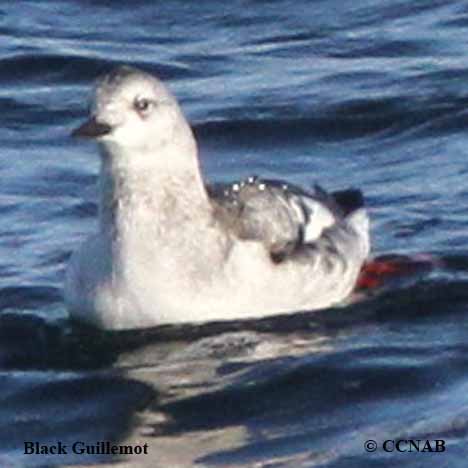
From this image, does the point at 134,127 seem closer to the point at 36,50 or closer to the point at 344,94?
the point at 344,94

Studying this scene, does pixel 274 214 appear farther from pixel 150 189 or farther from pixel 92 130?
pixel 92 130

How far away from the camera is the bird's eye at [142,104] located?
47.7ft

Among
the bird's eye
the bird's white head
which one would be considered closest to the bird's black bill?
the bird's white head

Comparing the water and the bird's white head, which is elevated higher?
the bird's white head

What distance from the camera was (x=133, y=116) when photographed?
14.5 m

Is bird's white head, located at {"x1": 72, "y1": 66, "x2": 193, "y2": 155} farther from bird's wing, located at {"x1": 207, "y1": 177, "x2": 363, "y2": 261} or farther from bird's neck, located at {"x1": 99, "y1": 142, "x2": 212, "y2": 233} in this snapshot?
bird's wing, located at {"x1": 207, "y1": 177, "x2": 363, "y2": 261}

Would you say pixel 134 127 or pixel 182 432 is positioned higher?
pixel 134 127

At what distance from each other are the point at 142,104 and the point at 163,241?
2.62 feet

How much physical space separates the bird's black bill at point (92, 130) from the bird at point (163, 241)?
0.04 ft

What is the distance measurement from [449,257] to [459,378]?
2.12 metres

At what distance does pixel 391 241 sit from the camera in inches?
663

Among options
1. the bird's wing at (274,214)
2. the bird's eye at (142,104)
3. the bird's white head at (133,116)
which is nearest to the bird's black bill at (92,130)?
the bird's white head at (133,116)

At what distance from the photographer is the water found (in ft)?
45.2

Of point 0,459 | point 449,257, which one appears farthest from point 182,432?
point 449,257
